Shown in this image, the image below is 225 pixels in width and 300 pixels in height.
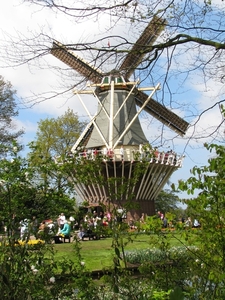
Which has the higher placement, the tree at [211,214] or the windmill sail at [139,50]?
the windmill sail at [139,50]

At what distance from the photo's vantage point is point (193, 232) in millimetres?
3973

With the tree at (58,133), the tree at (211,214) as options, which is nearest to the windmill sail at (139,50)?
the tree at (211,214)

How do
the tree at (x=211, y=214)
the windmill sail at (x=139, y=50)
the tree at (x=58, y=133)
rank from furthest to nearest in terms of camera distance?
the tree at (x=58, y=133) < the windmill sail at (x=139, y=50) < the tree at (x=211, y=214)

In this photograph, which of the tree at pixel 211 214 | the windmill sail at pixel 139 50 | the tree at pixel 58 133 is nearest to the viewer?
the tree at pixel 211 214

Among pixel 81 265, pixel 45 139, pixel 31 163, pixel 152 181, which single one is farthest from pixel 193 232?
pixel 45 139

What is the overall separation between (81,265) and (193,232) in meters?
1.04

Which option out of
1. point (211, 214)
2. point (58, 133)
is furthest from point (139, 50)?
point (58, 133)

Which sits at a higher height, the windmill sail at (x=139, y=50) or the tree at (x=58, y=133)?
the tree at (x=58, y=133)

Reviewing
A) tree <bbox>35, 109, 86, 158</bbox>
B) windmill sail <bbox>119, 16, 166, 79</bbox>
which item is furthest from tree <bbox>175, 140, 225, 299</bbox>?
tree <bbox>35, 109, 86, 158</bbox>

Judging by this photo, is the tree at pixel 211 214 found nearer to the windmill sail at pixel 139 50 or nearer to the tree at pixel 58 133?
the windmill sail at pixel 139 50

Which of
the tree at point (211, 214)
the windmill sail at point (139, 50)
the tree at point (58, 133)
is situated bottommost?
the tree at point (211, 214)

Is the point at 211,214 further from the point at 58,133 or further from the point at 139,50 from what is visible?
the point at 58,133

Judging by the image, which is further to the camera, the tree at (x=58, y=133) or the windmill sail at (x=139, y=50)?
the tree at (x=58, y=133)

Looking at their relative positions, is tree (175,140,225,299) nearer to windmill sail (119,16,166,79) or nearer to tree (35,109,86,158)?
windmill sail (119,16,166,79)
